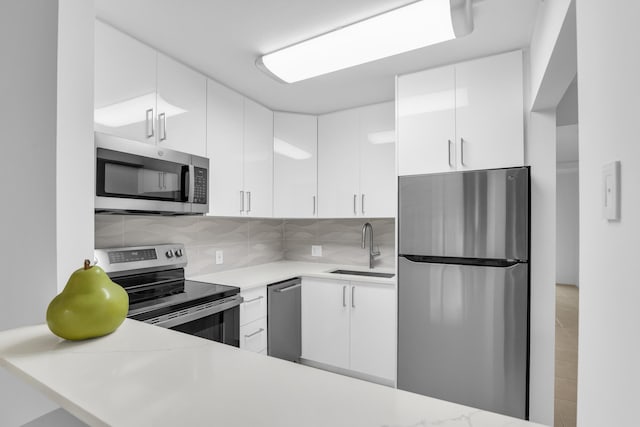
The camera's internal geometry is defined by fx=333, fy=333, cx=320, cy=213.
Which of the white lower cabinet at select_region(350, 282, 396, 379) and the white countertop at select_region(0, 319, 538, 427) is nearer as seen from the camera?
the white countertop at select_region(0, 319, 538, 427)

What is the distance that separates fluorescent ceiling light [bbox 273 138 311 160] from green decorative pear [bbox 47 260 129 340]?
7.55 ft

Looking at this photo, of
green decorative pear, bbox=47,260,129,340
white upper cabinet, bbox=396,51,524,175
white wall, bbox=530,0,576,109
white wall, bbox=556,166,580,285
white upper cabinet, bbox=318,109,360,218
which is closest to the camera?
green decorative pear, bbox=47,260,129,340

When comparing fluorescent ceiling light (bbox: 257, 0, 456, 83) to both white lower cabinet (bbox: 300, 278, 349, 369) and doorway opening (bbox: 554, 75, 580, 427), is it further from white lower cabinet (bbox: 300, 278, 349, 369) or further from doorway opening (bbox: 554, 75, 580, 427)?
white lower cabinet (bbox: 300, 278, 349, 369)

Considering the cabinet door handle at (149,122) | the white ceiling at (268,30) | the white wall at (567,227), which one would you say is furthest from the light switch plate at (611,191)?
the white wall at (567,227)

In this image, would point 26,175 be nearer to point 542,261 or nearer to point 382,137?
point 382,137

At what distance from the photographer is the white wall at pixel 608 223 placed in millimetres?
545

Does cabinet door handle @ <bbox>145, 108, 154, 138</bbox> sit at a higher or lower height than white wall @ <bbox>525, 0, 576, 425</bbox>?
higher

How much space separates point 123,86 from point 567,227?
7764 millimetres

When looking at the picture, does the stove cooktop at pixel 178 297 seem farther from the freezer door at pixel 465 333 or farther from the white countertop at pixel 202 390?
the freezer door at pixel 465 333

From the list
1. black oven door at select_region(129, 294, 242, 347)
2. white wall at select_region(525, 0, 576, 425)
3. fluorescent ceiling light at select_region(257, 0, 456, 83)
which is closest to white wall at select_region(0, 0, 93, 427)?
black oven door at select_region(129, 294, 242, 347)

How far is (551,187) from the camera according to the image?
196 centimetres

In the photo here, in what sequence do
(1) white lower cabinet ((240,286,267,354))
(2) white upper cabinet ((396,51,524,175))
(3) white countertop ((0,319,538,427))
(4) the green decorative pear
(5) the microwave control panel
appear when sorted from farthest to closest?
(1) white lower cabinet ((240,286,267,354))
(5) the microwave control panel
(2) white upper cabinet ((396,51,524,175))
(4) the green decorative pear
(3) white countertop ((0,319,538,427))

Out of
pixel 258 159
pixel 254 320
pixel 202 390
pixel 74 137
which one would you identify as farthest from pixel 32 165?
pixel 258 159

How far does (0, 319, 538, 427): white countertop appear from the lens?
532mm
